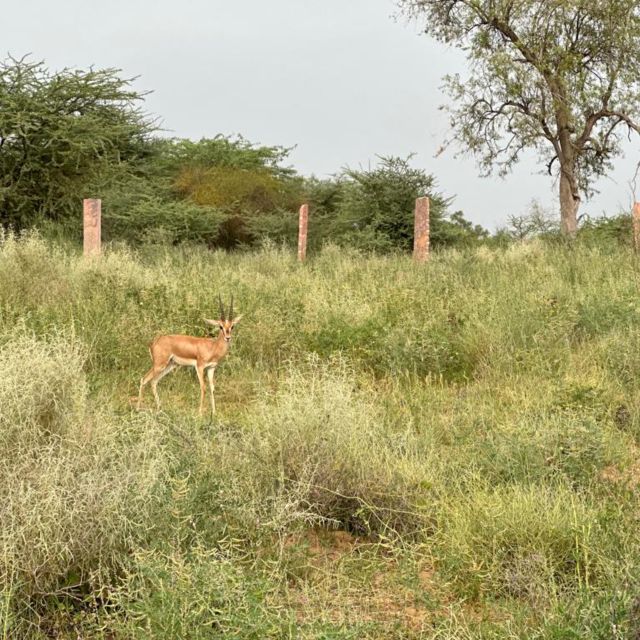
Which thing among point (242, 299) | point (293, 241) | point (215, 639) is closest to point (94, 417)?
point (215, 639)

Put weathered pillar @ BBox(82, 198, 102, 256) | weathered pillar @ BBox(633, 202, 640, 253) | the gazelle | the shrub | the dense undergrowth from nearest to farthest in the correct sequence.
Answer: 1. the dense undergrowth
2. the shrub
3. the gazelle
4. weathered pillar @ BBox(633, 202, 640, 253)
5. weathered pillar @ BBox(82, 198, 102, 256)

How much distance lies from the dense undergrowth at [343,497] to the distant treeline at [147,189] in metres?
11.5

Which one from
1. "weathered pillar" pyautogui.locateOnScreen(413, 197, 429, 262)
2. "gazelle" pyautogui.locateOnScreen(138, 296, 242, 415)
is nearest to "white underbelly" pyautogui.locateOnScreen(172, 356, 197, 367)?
"gazelle" pyautogui.locateOnScreen(138, 296, 242, 415)

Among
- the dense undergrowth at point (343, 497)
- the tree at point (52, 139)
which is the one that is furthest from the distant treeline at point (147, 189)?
the dense undergrowth at point (343, 497)

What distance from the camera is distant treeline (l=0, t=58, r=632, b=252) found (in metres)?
17.9

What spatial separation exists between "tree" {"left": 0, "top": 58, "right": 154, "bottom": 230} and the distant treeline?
2 cm

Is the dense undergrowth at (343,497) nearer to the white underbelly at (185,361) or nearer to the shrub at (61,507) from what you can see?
the shrub at (61,507)

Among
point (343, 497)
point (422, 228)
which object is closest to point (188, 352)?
point (343, 497)

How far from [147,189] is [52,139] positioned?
4.99 m

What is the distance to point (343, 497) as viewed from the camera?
4.39m

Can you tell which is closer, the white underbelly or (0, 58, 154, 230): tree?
the white underbelly

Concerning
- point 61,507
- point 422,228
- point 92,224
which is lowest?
point 61,507

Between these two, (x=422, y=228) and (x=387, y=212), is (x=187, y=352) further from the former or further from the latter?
(x=387, y=212)

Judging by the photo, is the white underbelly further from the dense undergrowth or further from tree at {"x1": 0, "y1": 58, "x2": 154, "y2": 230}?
tree at {"x1": 0, "y1": 58, "x2": 154, "y2": 230}
